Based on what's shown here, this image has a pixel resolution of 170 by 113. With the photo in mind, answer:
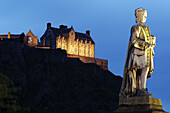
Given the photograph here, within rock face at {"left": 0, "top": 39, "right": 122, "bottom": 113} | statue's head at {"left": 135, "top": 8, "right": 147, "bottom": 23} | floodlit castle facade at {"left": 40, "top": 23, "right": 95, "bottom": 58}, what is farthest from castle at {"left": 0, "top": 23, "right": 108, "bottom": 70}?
statue's head at {"left": 135, "top": 8, "right": 147, "bottom": 23}

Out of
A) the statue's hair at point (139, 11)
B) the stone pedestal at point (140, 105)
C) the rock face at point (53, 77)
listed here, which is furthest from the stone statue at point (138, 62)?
the rock face at point (53, 77)

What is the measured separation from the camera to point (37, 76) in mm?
159875

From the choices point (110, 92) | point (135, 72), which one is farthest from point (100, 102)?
point (135, 72)

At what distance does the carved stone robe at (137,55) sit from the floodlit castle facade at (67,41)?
144m

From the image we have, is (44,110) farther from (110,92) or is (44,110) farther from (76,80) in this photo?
(110,92)

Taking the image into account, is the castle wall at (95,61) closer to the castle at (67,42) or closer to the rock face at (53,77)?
the castle at (67,42)

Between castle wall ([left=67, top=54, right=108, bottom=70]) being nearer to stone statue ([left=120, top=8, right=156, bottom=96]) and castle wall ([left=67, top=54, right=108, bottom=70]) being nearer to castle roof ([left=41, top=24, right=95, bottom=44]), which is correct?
castle roof ([left=41, top=24, right=95, bottom=44])

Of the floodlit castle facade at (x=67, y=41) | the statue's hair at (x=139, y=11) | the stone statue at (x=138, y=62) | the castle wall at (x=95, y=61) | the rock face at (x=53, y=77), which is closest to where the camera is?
the stone statue at (x=138, y=62)

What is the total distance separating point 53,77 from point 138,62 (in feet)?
470

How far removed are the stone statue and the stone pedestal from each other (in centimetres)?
24

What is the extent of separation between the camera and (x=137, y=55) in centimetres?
1251

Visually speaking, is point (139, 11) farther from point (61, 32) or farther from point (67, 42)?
point (61, 32)

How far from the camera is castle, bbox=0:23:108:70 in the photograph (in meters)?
157

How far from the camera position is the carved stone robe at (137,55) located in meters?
12.4
